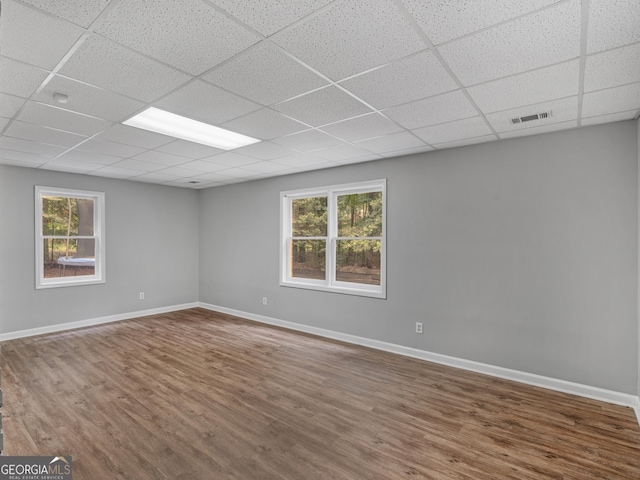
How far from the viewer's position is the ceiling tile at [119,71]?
6.26ft

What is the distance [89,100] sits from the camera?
255 centimetres

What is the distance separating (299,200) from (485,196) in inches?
112

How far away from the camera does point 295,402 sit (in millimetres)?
2977

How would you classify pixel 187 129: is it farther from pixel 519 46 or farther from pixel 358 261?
pixel 519 46

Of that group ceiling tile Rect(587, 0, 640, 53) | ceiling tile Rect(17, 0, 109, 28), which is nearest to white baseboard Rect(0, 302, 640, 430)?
ceiling tile Rect(587, 0, 640, 53)

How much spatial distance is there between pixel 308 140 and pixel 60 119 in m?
2.23

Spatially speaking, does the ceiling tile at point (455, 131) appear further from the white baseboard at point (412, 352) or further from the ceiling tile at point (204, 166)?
the ceiling tile at point (204, 166)

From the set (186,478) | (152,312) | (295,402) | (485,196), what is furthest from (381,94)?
(152,312)

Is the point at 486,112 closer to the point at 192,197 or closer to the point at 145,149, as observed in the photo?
the point at 145,149

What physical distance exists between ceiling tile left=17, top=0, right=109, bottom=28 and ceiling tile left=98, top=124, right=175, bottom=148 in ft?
5.26

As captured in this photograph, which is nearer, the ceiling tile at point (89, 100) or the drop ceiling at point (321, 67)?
the drop ceiling at point (321, 67)

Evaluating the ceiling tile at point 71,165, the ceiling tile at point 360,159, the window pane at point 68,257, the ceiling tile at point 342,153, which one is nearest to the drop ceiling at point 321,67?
the ceiling tile at point 342,153

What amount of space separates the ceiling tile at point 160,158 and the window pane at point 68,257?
88.8 inches

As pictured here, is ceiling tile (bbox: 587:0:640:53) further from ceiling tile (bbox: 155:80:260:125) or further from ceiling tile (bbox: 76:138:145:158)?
ceiling tile (bbox: 76:138:145:158)
